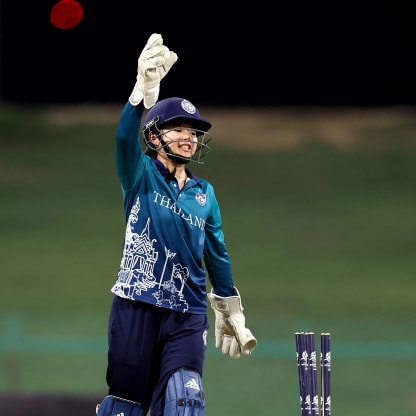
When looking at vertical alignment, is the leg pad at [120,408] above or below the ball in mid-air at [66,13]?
below

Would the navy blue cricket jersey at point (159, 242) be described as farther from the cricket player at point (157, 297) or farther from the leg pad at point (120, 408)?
the leg pad at point (120, 408)

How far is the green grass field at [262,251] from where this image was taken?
26.1 feet

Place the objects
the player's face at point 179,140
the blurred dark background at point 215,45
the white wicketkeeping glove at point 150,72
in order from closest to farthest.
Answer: the white wicketkeeping glove at point 150,72 → the player's face at point 179,140 → the blurred dark background at point 215,45

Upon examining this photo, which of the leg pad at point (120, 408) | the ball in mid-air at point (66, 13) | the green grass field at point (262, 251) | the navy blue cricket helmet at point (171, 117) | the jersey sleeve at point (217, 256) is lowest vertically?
the leg pad at point (120, 408)

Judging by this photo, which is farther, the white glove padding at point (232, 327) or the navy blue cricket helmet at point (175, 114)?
the white glove padding at point (232, 327)

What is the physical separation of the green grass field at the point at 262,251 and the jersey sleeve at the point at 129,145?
3.37 metres

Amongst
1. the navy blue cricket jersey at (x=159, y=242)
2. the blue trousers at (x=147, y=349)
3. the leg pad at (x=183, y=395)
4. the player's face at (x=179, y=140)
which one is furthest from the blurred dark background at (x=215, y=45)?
the leg pad at (x=183, y=395)

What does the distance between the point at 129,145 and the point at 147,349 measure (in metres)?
0.70

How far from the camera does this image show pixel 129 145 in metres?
4.02

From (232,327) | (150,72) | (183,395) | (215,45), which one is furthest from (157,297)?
(215,45)

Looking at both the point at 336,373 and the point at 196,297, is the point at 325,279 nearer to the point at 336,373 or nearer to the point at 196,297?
the point at 336,373

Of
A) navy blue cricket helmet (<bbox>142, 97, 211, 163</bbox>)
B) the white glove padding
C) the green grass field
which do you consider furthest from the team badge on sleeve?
the green grass field

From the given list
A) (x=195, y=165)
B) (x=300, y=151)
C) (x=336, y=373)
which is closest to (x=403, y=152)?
(x=300, y=151)

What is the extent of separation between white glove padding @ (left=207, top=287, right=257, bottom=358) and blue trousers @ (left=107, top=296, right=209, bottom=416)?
0.99 ft
